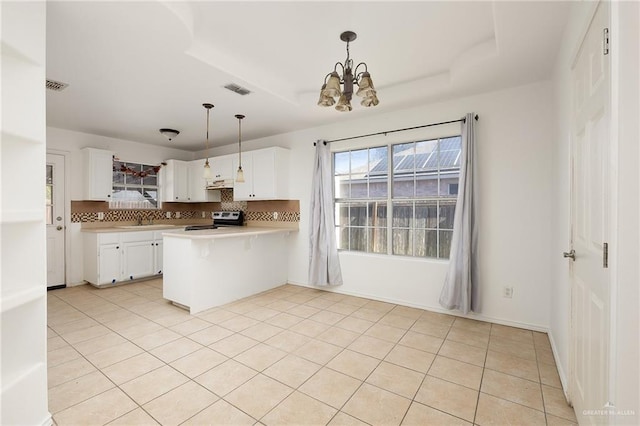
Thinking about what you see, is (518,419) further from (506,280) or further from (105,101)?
(105,101)

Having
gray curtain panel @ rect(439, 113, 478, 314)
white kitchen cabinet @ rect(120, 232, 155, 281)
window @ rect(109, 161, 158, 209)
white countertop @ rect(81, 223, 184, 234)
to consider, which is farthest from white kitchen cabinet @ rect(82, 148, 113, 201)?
gray curtain panel @ rect(439, 113, 478, 314)

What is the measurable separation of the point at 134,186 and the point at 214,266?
10.1 feet

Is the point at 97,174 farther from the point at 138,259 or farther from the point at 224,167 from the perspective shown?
the point at 224,167

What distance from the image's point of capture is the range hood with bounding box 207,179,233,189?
5242 mm

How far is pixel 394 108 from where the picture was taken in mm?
3648

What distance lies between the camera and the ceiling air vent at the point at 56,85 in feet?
9.46

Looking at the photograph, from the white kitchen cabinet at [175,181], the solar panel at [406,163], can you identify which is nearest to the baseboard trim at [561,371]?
the solar panel at [406,163]

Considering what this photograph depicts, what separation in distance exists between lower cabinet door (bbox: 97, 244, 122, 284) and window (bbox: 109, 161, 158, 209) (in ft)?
3.35

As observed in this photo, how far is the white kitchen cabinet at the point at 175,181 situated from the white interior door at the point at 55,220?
1.56 meters

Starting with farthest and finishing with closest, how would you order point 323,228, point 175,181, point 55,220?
point 175,181
point 55,220
point 323,228

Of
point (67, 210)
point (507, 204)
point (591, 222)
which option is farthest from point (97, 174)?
point (591, 222)

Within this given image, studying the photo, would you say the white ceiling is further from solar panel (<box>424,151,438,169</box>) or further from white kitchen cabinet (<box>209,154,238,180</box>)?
white kitchen cabinet (<box>209,154,238,180</box>)

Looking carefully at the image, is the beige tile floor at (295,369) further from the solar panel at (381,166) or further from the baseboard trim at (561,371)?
the solar panel at (381,166)

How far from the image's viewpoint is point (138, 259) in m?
4.95
